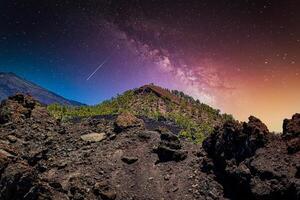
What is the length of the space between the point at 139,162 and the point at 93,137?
284 inches

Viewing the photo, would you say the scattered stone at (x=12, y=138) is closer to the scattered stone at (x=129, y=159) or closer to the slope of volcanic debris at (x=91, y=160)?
the slope of volcanic debris at (x=91, y=160)

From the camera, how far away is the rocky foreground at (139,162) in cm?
2762

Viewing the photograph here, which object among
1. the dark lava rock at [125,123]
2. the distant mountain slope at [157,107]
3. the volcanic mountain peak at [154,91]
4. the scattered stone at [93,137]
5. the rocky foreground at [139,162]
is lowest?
the rocky foreground at [139,162]

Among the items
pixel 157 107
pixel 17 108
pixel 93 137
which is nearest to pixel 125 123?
pixel 93 137

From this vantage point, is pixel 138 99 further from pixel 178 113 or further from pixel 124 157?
pixel 124 157

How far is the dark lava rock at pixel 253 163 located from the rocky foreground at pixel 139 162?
6 centimetres

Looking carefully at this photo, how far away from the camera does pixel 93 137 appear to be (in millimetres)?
41344

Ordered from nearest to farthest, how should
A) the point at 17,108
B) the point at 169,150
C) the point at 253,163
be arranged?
1. the point at 253,163
2. the point at 169,150
3. the point at 17,108

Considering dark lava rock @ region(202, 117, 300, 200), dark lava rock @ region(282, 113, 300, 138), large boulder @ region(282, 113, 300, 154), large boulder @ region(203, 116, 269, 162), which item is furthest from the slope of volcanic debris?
dark lava rock @ region(282, 113, 300, 138)

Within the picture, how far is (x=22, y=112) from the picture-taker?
46.0 m

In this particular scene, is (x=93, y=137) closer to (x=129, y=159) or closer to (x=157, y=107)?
(x=129, y=159)

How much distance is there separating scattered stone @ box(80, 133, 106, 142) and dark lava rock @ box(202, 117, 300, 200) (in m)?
11.5

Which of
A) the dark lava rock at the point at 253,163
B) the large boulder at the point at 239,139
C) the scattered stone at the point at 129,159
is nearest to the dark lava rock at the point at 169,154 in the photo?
the scattered stone at the point at 129,159

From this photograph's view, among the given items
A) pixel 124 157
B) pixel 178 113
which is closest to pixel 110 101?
pixel 178 113
